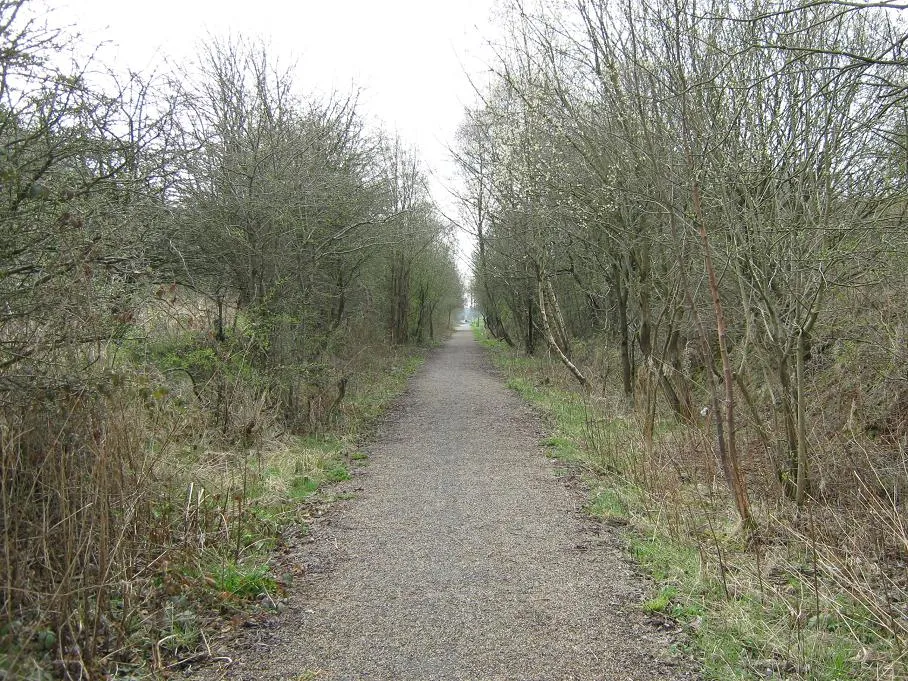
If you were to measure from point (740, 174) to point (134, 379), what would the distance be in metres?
5.47

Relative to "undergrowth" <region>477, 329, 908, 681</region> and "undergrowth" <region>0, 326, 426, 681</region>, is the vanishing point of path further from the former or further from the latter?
"undergrowth" <region>0, 326, 426, 681</region>

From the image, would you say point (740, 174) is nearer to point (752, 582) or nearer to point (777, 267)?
point (777, 267)

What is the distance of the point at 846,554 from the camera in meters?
4.61

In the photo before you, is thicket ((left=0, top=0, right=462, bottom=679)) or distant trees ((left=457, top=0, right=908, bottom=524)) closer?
thicket ((left=0, top=0, right=462, bottom=679))

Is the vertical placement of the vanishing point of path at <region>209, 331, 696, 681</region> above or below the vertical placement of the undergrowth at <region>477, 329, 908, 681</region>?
below

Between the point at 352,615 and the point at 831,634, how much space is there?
8.96 feet

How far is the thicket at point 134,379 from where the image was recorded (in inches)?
140

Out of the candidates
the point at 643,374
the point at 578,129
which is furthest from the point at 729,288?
the point at 578,129

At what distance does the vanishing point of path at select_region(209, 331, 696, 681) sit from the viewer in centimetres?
361

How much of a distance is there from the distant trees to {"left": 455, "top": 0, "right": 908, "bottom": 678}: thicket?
4cm

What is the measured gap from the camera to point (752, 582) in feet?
14.3

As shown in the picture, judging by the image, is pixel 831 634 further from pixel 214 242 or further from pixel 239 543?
pixel 214 242

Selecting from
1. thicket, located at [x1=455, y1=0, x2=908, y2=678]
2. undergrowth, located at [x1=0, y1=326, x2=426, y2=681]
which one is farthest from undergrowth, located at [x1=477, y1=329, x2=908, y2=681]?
undergrowth, located at [x1=0, y1=326, x2=426, y2=681]

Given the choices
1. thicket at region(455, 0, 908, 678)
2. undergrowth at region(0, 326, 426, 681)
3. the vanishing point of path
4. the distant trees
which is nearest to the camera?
undergrowth at region(0, 326, 426, 681)
